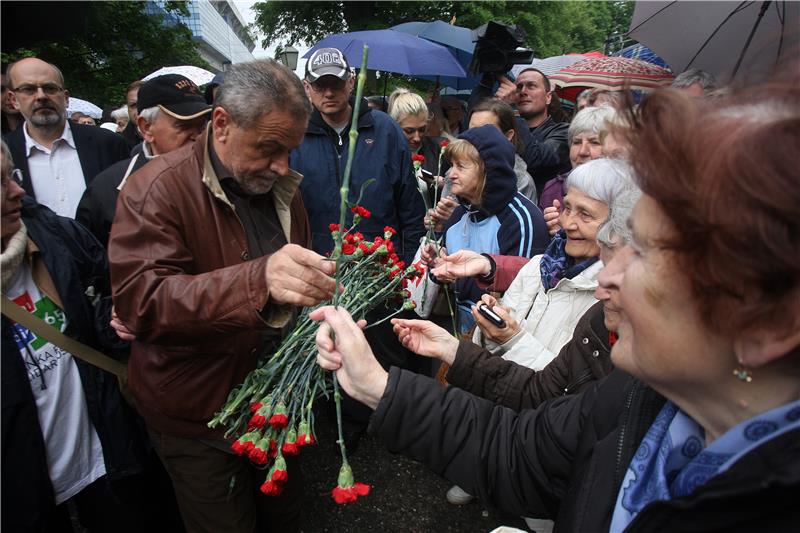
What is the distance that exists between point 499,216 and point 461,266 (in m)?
0.66

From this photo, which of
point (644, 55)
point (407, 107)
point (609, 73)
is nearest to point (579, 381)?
point (407, 107)

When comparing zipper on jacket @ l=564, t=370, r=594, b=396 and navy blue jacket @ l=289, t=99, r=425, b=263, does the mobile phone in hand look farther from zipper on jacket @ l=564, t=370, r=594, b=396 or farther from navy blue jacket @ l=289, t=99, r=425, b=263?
navy blue jacket @ l=289, t=99, r=425, b=263

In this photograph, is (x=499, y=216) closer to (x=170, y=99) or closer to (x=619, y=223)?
(x=619, y=223)

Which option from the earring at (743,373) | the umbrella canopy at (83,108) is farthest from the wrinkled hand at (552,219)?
the umbrella canopy at (83,108)

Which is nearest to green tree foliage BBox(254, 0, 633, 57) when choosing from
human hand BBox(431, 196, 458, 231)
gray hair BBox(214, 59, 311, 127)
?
human hand BBox(431, 196, 458, 231)

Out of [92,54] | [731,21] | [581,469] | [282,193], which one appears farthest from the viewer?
[92,54]

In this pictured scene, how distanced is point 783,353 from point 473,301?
2355 millimetres

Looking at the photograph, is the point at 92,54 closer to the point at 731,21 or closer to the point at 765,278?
the point at 731,21

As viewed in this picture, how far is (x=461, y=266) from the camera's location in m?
2.65

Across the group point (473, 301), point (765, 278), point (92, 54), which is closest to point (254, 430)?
point (765, 278)

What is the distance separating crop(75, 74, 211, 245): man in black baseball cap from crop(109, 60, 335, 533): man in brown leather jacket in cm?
119

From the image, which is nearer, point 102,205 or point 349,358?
point 349,358

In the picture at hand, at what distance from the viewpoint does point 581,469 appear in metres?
1.24

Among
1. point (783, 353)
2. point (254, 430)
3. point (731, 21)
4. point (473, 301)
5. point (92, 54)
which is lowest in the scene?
point (473, 301)
